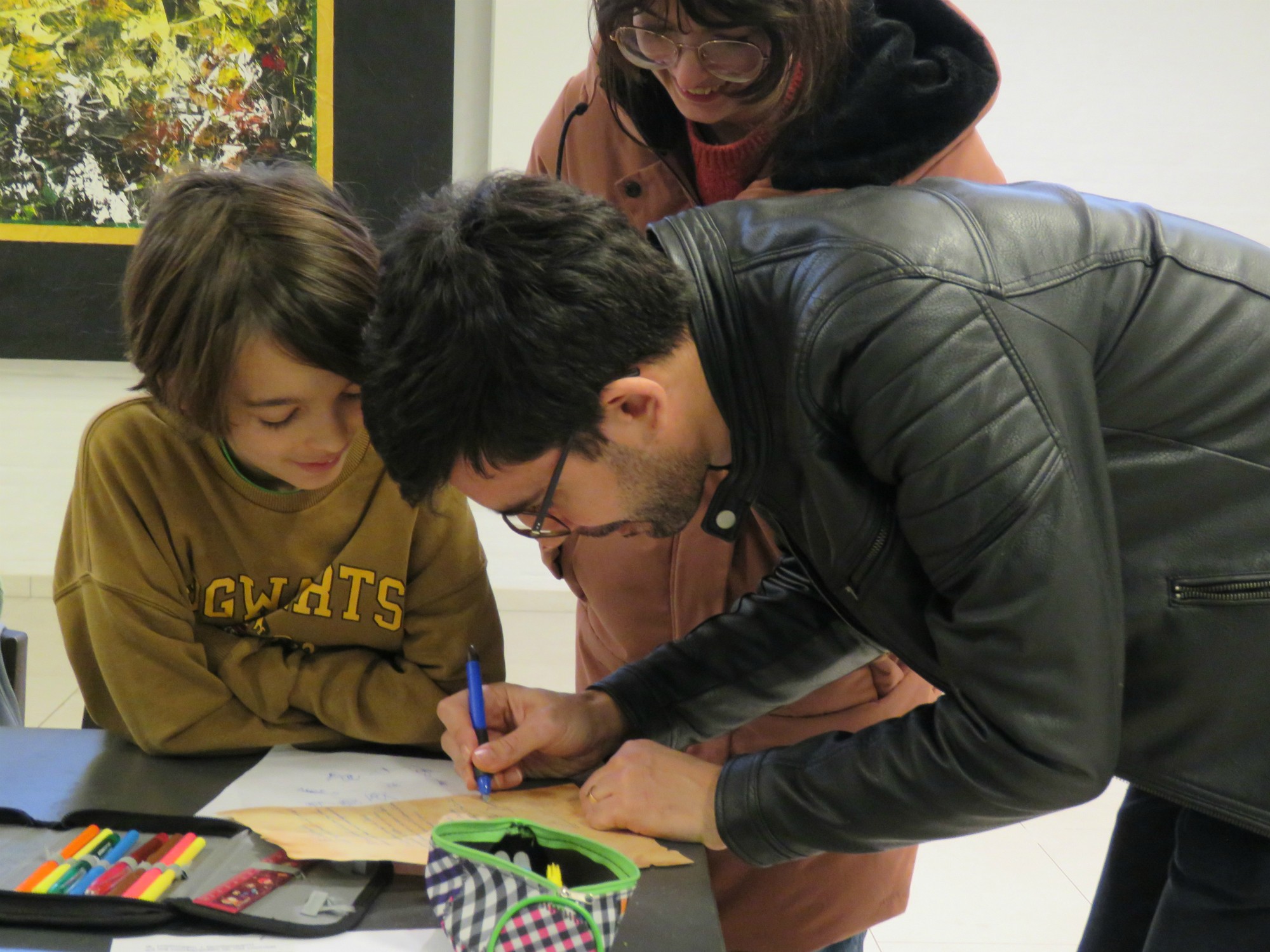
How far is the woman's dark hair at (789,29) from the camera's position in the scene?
1.08m

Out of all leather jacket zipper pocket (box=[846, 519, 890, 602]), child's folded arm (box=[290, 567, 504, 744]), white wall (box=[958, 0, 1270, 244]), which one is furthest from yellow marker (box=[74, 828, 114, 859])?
white wall (box=[958, 0, 1270, 244])

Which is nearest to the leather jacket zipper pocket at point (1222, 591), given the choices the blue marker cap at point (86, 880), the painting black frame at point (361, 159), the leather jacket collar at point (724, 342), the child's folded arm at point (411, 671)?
the leather jacket collar at point (724, 342)

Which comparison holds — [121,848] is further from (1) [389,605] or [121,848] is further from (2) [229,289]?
(2) [229,289]

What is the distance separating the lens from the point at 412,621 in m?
1.26

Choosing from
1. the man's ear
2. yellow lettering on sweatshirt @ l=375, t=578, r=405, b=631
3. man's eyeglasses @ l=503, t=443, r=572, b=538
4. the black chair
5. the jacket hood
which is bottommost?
the black chair

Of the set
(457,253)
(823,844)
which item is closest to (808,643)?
(823,844)

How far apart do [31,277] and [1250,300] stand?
3437 millimetres

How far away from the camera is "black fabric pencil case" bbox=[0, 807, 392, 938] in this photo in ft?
2.69

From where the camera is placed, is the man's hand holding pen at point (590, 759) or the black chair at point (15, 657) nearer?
the man's hand holding pen at point (590, 759)

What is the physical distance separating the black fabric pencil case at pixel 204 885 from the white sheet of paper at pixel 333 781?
58mm

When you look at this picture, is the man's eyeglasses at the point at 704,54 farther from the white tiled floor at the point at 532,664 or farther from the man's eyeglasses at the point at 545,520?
the white tiled floor at the point at 532,664

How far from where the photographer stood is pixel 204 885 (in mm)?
874

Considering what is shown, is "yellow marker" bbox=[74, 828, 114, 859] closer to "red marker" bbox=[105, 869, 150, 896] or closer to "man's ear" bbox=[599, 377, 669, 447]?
"red marker" bbox=[105, 869, 150, 896]

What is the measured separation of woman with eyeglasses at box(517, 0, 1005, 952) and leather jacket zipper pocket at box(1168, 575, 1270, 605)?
Answer: 0.46m
